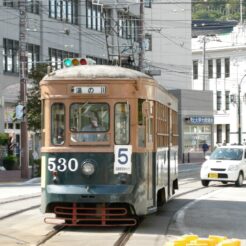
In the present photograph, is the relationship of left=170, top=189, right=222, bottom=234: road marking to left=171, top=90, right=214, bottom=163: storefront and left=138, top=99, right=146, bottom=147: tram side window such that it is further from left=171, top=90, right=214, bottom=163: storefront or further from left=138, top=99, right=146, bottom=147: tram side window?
left=171, top=90, right=214, bottom=163: storefront

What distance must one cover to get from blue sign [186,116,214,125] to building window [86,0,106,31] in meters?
12.8

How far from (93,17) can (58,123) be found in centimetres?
4089

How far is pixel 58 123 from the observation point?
12.9m

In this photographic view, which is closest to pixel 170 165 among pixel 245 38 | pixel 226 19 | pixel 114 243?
pixel 114 243

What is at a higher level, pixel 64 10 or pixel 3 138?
pixel 64 10

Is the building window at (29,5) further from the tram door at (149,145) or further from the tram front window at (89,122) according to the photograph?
the tram front window at (89,122)

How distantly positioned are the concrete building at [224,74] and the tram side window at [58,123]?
6773 cm

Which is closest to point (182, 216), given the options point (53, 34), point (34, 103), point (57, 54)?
point (34, 103)

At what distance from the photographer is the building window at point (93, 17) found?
170ft

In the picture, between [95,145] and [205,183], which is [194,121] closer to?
[205,183]

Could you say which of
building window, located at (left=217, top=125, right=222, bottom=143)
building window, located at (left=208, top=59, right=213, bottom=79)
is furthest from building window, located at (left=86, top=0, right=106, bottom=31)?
building window, located at (left=217, top=125, right=222, bottom=143)

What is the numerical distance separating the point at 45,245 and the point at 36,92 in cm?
2599

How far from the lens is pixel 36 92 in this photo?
36656mm

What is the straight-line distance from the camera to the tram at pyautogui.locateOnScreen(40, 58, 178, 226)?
1248 cm
